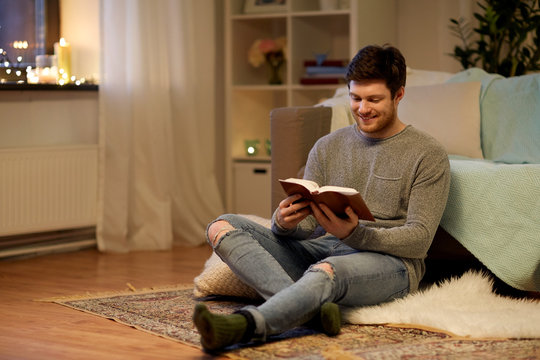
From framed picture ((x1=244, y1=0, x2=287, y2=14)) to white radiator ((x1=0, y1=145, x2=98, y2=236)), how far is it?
1218 millimetres

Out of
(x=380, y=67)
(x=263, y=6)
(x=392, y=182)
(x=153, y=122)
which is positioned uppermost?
(x=263, y=6)

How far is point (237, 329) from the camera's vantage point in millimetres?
2047

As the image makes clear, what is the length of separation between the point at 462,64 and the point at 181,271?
6.18 ft

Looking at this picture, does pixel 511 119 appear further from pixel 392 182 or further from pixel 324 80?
pixel 324 80

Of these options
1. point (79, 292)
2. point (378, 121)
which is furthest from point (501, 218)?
point (79, 292)

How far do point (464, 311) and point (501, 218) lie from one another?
37cm

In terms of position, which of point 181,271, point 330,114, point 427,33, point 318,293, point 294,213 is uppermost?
point 427,33

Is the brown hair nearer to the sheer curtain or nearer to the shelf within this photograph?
the sheer curtain

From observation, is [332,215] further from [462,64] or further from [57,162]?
[462,64]

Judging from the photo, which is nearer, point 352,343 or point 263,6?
point 352,343

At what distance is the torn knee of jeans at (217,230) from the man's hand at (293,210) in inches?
6.4

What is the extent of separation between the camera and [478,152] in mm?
3402

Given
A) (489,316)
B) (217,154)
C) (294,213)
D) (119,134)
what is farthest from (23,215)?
(489,316)

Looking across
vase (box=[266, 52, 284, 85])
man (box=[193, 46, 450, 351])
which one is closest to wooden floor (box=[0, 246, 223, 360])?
man (box=[193, 46, 450, 351])
